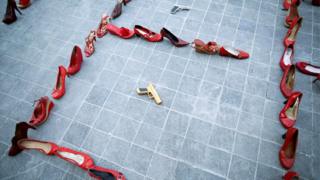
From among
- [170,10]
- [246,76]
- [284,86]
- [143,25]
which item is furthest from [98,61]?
[284,86]

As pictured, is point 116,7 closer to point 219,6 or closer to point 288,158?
point 219,6

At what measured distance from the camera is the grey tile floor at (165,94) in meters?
3.92

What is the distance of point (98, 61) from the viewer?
517 cm

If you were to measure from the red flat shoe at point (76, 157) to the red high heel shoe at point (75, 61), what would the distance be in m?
1.50

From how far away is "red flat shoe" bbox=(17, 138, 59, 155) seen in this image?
399cm

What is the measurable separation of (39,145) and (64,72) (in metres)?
1.34

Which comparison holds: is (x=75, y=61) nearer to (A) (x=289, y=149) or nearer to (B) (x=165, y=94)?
(B) (x=165, y=94)

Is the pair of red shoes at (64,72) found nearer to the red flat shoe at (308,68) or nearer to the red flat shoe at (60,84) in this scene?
the red flat shoe at (60,84)

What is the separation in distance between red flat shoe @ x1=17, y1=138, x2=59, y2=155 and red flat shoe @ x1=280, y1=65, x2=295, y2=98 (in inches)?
145

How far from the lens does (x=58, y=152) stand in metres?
3.98

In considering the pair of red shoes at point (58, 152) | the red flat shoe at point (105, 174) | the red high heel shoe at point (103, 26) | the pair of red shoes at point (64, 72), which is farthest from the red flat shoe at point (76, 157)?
the red high heel shoe at point (103, 26)

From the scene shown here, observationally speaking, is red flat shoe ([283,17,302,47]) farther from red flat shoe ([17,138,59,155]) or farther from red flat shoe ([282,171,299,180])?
red flat shoe ([17,138,59,155])

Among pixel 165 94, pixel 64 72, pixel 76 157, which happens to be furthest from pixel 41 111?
pixel 165 94

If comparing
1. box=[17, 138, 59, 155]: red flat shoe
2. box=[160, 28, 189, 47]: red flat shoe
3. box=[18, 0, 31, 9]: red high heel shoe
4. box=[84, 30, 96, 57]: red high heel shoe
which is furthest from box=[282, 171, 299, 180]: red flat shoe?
box=[18, 0, 31, 9]: red high heel shoe
